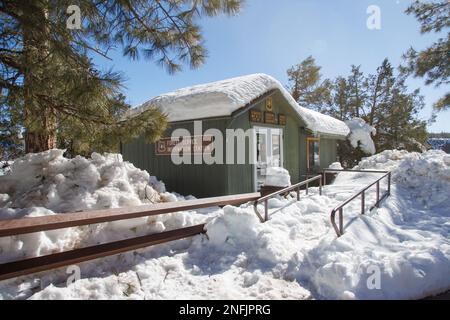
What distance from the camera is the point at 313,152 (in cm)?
1433

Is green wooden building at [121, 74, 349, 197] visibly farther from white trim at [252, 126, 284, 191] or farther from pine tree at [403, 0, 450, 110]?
pine tree at [403, 0, 450, 110]

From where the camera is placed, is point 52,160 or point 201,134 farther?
point 201,134

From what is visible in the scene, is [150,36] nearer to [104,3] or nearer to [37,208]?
[104,3]

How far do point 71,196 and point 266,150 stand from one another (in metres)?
7.30

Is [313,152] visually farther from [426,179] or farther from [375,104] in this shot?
[375,104]

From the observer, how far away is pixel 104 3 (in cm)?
457

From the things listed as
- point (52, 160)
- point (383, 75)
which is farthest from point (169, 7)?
point (383, 75)

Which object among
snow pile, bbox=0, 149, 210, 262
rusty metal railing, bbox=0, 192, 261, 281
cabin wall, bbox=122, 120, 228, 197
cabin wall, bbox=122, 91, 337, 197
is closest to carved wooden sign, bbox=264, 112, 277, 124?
cabin wall, bbox=122, 91, 337, 197

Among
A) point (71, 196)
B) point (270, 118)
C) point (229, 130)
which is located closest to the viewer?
point (71, 196)

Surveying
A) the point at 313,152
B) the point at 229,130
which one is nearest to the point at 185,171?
the point at 229,130

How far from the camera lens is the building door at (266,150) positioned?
1018cm

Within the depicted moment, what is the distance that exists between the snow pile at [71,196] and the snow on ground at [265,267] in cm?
47

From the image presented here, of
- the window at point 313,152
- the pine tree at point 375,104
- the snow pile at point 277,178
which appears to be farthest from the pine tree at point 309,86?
the snow pile at point 277,178

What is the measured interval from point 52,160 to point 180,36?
11.4 feet
